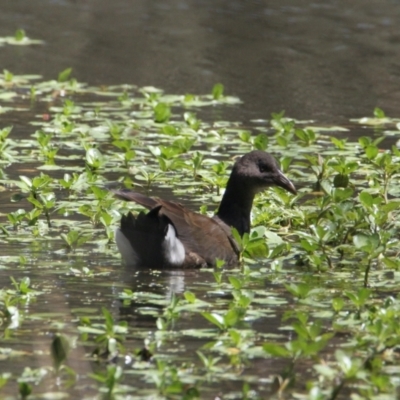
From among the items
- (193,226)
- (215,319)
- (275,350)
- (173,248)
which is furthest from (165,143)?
(275,350)

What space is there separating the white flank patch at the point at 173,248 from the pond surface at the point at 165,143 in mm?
169

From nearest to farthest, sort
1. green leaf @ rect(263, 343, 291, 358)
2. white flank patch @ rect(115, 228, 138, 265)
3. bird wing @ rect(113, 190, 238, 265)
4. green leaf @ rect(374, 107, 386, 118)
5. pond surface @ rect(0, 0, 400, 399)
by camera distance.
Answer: green leaf @ rect(263, 343, 291, 358)
pond surface @ rect(0, 0, 400, 399)
white flank patch @ rect(115, 228, 138, 265)
bird wing @ rect(113, 190, 238, 265)
green leaf @ rect(374, 107, 386, 118)

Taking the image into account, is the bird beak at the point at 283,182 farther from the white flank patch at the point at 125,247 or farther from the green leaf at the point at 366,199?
the white flank patch at the point at 125,247

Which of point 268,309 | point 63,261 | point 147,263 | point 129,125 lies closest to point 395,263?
point 268,309

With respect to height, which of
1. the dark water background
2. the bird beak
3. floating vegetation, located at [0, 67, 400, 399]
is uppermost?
the dark water background

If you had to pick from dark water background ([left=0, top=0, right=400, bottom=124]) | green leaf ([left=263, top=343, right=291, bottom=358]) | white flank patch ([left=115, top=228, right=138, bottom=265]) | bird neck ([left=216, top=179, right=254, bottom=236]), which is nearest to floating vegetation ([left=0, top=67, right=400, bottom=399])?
green leaf ([left=263, top=343, right=291, bottom=358])

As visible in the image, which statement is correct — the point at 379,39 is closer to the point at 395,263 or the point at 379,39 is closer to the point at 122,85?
the point at 122,85

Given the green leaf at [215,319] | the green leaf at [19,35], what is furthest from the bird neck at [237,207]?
the green leaf at [19,35]

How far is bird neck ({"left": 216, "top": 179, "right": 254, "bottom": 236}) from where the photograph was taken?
27.4 feet

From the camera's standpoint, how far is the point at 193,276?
7516mm

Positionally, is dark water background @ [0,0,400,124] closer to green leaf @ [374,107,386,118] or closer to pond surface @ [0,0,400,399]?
pond surface @ [0,0,400,399]

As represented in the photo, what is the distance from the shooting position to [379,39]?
1703cm

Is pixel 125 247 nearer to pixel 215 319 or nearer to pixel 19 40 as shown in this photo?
pixel 215 319

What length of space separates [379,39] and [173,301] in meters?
11.4
